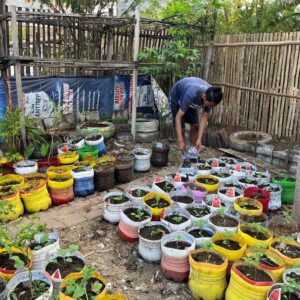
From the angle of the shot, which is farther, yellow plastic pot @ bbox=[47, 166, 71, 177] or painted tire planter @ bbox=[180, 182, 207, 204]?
yellow plastic pot @ bbox=[47, 166, 71, 177]

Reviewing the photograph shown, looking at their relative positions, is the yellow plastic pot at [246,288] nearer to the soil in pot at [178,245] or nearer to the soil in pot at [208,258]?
the soil in pot at [208,258]

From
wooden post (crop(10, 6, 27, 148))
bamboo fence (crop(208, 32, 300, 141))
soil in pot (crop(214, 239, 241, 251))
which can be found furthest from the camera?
bamboo fence (crop(208, 32, 300, 141))

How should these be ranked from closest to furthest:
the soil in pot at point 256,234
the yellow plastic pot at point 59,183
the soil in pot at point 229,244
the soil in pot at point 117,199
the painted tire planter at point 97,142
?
the soil in pot at point 229,244 < the soil in pot at point 256,234 < the soil in pot at point 117,199 < the yellow plastic pot at point 59,183 < the painted tire planter at point 97,142

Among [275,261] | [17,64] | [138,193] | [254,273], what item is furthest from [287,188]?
[17,64]

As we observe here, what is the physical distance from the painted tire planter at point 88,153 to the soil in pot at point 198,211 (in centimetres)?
220

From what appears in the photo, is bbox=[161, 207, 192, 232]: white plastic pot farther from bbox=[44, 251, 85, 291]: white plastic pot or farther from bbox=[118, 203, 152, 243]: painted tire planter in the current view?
bbox=[44, 251, 85, 291]: white plastic pot

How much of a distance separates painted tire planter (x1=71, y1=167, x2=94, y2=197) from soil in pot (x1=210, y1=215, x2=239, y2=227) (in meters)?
1.92

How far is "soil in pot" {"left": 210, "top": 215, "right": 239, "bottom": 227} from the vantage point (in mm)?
3314

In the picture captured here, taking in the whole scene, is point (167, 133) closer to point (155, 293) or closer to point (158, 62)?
point (158, 62)

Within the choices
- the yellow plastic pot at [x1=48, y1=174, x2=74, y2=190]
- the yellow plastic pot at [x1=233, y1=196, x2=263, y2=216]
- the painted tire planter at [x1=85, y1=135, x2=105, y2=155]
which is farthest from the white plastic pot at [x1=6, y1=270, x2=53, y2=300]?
the painted tire planter at [x1=85, y1=135, x2=105, y2=155]

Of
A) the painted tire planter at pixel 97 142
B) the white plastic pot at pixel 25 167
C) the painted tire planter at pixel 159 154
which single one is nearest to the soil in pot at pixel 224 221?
the painted tire planter at pixel 159 154

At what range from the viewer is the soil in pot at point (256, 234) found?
312cm

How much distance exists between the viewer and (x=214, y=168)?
4.95 metres

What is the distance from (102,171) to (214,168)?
1690mm
